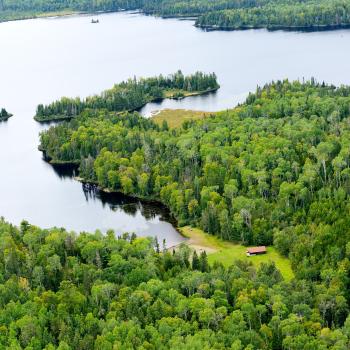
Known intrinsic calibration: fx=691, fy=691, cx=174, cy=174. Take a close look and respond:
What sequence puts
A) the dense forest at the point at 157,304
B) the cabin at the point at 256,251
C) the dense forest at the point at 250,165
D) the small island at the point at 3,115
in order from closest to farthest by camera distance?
1. the dense forest at the point at 157,304
2. the cabin at the point at 256,251
3. the dense forest at the point at 250,165
4. the small island at the point at 3,115

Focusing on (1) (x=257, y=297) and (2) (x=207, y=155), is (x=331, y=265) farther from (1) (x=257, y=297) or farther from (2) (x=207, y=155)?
(2) (x=207, y=155)

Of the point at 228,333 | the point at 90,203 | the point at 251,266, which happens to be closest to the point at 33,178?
the point at 90,203

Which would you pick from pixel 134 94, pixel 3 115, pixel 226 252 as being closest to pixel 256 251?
pixel 226 252

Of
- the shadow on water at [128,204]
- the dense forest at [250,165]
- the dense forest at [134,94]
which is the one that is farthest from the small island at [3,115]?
the shadow on water at [128,204]

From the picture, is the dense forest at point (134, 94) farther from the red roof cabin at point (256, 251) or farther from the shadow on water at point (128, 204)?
the red roof cabin at point (256, 251)

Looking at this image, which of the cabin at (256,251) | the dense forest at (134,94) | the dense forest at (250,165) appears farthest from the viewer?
the dense forest at (134,94)

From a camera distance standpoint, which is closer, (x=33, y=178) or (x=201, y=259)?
(x=201, y=259)

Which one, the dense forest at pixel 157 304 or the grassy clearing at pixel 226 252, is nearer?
the dense forest at pixel 157 304

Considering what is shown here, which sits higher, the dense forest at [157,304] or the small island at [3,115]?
the small island at [3,115]
